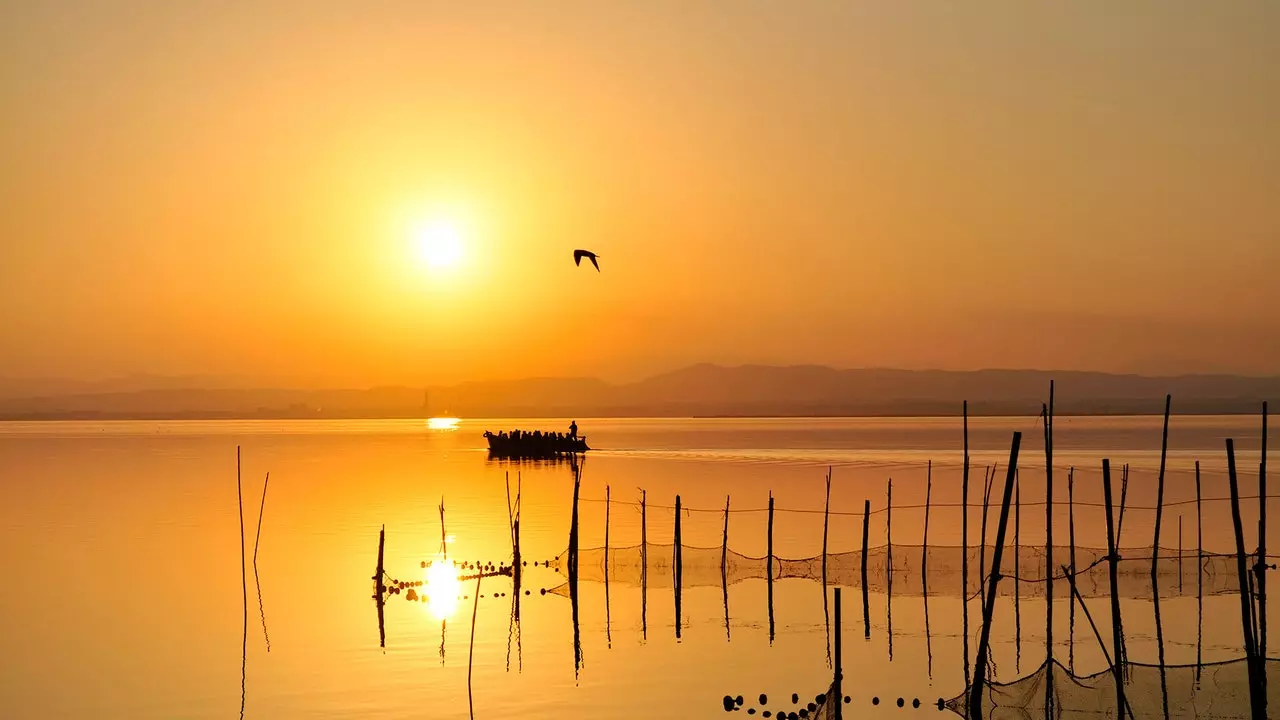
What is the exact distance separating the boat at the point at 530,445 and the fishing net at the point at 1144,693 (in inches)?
3287

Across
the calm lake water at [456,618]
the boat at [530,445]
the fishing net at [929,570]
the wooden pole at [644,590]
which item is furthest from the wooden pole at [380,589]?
the boat at [530,445]

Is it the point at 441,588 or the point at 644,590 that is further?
the point at 441,588

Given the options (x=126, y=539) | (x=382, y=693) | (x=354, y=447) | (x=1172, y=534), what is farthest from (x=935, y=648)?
(x=354, y=447)

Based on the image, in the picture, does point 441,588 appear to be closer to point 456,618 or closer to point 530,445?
point 456,618

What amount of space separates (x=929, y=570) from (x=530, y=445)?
7513cm

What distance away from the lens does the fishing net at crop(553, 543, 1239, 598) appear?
94.8 ft

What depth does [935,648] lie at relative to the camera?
23688 mm

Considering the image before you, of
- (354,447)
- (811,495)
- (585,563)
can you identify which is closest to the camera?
(585,563)

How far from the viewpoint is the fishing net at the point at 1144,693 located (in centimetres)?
1666

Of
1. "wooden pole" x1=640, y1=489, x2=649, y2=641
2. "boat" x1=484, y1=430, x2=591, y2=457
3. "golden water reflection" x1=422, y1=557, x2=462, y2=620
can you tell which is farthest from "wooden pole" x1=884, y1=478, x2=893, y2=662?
"boat" x1=484, y1=430, x2=591, y2=457

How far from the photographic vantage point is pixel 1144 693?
1708 cm

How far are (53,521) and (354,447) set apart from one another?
79402 mm

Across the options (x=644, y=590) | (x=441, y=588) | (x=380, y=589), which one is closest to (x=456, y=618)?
(x=380, y=589)

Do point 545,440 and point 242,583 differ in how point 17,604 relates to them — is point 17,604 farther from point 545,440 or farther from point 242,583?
point 545,440
